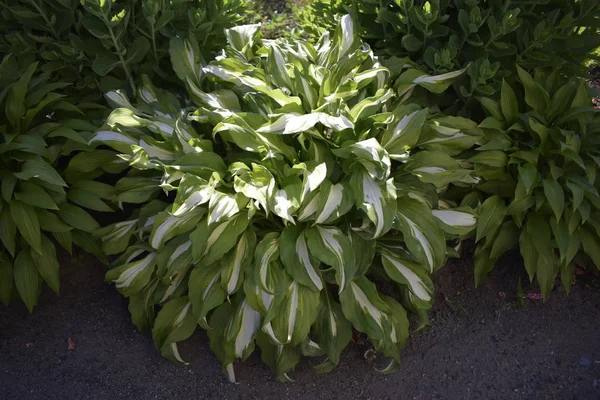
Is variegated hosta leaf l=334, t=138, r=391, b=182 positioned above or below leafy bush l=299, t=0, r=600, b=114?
below

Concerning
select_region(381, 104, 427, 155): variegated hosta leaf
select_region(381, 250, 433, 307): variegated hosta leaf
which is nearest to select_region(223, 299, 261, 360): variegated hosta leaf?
select_region(381, 250, 433, 307): variegated hosta leaf

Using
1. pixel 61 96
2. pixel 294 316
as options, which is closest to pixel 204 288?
pixel 294 316

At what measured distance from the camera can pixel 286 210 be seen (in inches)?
80.6

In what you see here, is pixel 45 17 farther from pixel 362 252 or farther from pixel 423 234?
pixel 423 234

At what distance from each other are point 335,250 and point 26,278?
145 centimetres

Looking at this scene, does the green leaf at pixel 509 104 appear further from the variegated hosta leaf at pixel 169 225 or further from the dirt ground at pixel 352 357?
the variegated hosta leaf at pixel 169 225

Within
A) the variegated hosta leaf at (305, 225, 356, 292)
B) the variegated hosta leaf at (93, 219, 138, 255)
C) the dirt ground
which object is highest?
the variegated hosta leaf at (305, 225, 356, 292)

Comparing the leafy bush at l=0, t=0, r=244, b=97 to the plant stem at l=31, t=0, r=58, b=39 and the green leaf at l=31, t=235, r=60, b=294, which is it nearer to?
the plant stem at l=31, t=0, r=58, b=39

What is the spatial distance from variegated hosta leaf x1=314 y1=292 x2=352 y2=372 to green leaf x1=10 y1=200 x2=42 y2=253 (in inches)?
51.1

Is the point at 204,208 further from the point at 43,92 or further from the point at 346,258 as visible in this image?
the point at 43,92

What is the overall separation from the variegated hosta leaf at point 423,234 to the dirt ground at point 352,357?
62cm

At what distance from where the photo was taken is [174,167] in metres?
2.26

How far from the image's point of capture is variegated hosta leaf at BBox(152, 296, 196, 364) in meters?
2.42

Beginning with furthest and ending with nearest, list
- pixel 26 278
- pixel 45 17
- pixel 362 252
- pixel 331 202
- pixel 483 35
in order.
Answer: pixel 483 35 < pixel 45 17 < pixel 26 278 < pixel 362 252 < pixel 331 202
